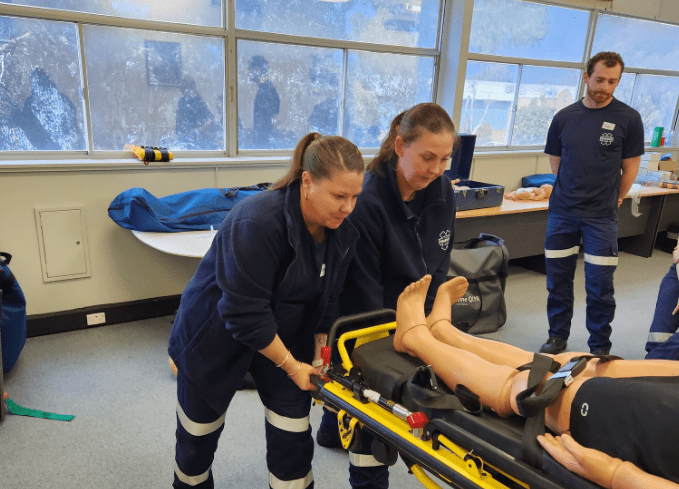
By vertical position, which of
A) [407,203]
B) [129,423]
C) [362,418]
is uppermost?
[407,203]

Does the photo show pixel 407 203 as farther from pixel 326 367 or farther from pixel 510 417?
→ pixel 510 417

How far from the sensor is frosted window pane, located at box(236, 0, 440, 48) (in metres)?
3.34

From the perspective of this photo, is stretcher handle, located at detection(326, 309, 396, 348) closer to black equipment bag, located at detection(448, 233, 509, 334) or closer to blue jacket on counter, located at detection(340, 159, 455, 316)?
blue jacket on counter, located at detection(340, 159, 455, 316)

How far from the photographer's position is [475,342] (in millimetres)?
1411

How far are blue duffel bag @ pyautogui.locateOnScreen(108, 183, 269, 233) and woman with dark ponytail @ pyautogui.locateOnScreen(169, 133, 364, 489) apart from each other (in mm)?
1544

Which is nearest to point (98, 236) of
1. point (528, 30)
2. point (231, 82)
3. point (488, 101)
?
point (231, 82)

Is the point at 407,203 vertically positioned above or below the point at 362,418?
above

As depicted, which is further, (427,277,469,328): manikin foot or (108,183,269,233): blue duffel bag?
(108,183,269,233): blue duffel bag

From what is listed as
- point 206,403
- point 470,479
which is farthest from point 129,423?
point 470,479

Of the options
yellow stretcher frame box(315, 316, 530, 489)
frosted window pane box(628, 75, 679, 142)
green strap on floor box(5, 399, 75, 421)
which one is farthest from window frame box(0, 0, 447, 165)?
frosted window pane box(628, 75, 679, 142)

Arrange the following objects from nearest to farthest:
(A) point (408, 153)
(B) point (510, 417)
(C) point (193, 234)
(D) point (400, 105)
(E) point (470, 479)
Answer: (E) point (470, 479) → (B) point (510, 417) → (A) point (408, 153) → (C) point (193, 234) → (D) point (400, 105)

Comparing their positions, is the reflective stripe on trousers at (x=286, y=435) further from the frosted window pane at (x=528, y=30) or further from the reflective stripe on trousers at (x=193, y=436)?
the frosted window pane at (x=528, y=30)

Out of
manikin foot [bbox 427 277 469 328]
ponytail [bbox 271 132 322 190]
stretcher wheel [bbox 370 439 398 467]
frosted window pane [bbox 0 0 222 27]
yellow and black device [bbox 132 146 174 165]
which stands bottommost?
stretcher wheel [bbox 370 439 398 467]

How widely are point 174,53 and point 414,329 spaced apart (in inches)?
102
